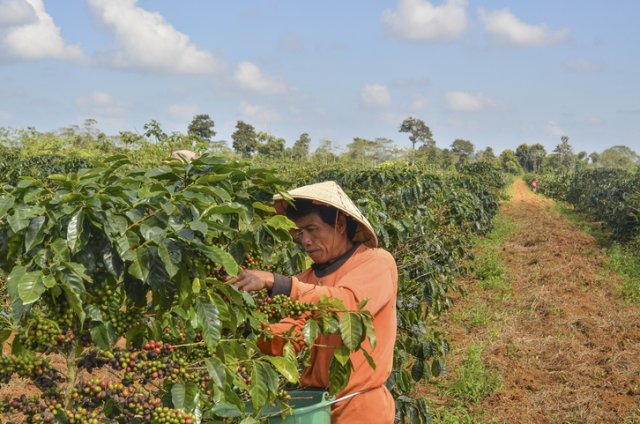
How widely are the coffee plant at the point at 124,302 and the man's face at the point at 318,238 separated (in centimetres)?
50

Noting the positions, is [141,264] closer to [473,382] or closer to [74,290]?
[74,290]

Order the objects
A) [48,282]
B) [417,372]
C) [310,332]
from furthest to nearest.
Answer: [417,372], [310,332], [48,282]

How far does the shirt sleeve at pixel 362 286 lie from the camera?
214cm

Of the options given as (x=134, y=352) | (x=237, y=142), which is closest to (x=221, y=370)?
(x=134, y=352)

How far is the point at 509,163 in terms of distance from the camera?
71312 mm

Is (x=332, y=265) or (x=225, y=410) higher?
(x=332, y=265)

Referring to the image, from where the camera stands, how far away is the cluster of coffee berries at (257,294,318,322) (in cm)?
208

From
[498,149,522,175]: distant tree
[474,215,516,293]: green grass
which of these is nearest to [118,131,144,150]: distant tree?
[474,215,516,293]: green grass

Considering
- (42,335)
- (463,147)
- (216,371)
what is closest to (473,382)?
(216,371)

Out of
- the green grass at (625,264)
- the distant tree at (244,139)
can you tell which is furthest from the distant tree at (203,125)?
the green grass at (625,264)

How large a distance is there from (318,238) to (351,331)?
1.92 ft

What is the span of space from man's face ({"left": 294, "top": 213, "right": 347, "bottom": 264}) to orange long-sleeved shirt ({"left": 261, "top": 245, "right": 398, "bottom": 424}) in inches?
3.0

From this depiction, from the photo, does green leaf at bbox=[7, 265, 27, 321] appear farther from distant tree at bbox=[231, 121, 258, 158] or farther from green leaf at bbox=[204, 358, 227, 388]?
distant tree at bbox=[231, 121, 258, 158]

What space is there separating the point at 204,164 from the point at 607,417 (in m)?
4.42
